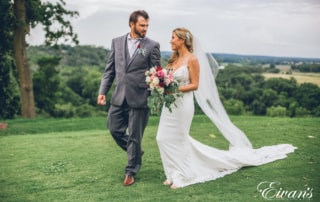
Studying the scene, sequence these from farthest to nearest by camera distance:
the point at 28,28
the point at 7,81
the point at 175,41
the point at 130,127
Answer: the point at 7,81, the point at 28,28, the point at 175,41, the point at 130,127

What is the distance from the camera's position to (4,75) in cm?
2314

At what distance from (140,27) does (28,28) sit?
48.9 ft

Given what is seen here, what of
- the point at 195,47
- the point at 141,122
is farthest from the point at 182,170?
the point at 195,47

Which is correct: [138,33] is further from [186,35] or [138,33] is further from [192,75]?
[192,75]

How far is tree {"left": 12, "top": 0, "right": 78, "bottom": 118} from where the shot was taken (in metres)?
19.0

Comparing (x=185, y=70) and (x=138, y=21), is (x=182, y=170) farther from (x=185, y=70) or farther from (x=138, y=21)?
(x=138, y=21)

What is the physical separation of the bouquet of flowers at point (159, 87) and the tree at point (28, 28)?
14.2 m

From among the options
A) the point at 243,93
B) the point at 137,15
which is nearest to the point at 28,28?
the point at 137,15

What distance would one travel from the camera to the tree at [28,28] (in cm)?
1897

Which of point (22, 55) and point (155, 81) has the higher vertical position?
point (22, 55)

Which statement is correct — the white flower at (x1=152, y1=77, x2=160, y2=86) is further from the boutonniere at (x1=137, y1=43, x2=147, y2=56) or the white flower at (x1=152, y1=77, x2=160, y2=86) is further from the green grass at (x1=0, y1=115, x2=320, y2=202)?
the green grass at (x1=0, y1=115, x2=320, y2=202)

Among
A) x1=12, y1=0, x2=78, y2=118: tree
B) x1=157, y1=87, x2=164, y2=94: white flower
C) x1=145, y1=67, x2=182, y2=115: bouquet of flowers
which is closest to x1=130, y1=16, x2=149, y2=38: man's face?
x1=145, y1=67, x2=182, y2=115: bouquet of flowers

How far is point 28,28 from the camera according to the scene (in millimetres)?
19500

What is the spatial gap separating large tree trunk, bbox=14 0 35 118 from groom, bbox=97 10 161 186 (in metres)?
13.5
